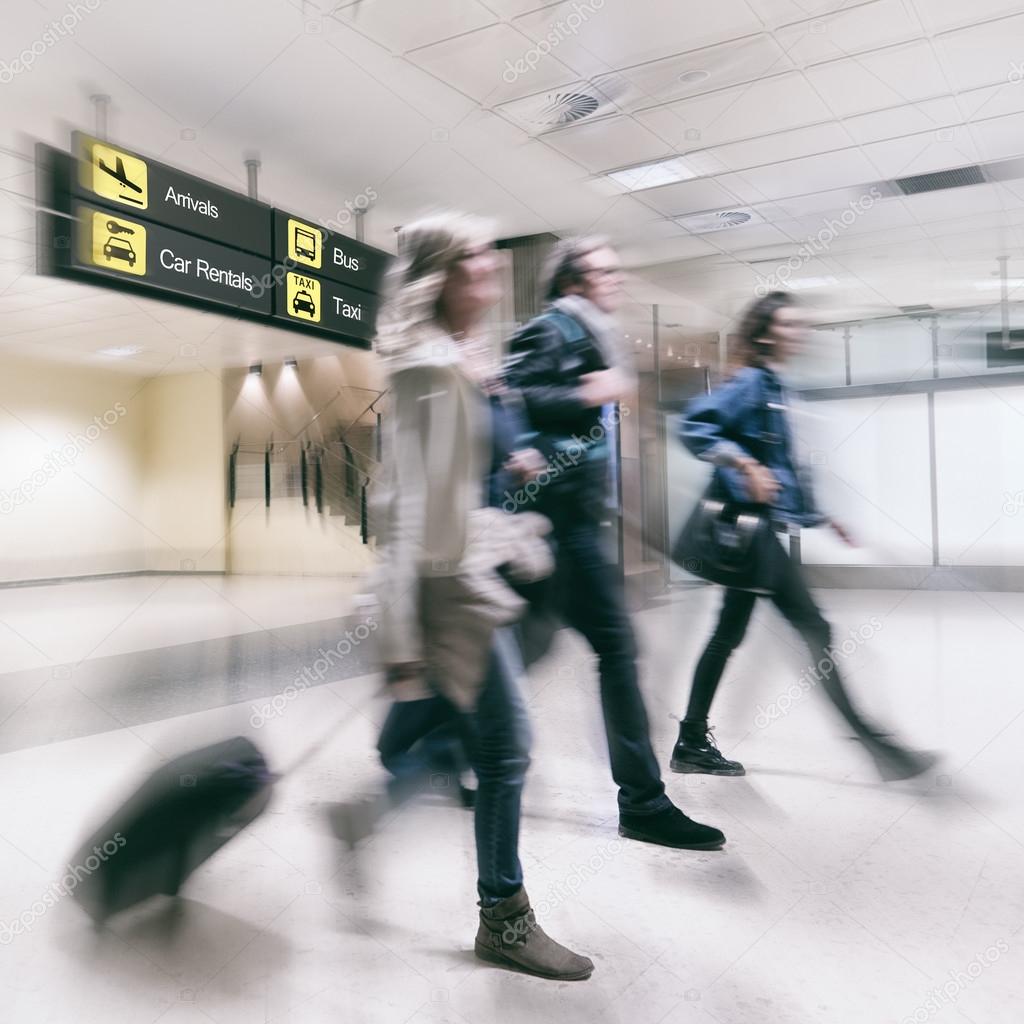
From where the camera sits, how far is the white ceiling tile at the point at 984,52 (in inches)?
125

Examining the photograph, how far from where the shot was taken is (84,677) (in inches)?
152

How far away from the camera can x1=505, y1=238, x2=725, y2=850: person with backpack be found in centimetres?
167

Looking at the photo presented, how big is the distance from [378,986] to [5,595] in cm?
942

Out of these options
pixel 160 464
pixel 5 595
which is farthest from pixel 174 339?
pixel 5 595

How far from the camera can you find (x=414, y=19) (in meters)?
3.00

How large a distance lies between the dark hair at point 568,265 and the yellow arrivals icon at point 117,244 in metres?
1.87

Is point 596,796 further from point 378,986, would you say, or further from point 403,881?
point 378,986

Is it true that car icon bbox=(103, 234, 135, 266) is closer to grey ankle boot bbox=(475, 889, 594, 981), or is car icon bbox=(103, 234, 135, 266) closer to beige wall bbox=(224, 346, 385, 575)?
grey ankle boot bbox=(475, 889, 594, 981)

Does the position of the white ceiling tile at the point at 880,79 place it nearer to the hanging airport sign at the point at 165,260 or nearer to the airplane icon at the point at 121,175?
the hanging airport sign at the point at 165,260

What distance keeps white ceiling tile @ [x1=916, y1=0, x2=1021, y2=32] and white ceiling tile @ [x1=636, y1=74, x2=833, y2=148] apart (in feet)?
1.81

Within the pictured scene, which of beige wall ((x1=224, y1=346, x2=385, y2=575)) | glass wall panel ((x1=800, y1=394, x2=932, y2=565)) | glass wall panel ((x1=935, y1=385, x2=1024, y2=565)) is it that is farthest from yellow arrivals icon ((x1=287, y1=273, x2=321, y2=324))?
glass wall panel ((x1=935, y1=385, x2=1024, y2=565))

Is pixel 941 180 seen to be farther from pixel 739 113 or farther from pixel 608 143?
pixel 608 143

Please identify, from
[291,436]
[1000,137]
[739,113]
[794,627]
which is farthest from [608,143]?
[291,436]

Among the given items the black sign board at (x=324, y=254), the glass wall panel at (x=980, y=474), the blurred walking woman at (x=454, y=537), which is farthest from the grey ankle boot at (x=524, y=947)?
the glass wall panel at (x=980, y=474)
